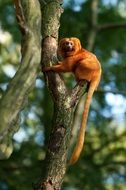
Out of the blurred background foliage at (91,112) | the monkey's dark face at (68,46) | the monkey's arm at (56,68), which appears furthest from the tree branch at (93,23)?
the monkey's arm at (56,68)

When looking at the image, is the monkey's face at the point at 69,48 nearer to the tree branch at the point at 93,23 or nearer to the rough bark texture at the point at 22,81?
the rough bark texture at the point at 22,81

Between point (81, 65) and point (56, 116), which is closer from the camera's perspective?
point (56, 116)

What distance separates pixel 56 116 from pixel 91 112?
427 cm

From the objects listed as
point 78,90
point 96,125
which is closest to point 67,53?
point 78,90

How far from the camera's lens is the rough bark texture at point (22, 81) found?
2.70 feet

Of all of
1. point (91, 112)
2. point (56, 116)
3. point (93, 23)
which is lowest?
point (91, 112)

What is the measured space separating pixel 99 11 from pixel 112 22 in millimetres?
289

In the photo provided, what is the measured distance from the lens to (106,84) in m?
5.45

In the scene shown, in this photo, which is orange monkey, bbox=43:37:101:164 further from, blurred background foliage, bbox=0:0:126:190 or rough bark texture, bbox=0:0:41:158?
blurred background foliage, bbox=0:0:126:190

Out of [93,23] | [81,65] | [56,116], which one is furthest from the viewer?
[93,23]

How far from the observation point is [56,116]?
1135mm

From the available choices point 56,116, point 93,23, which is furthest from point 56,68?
point 93,23

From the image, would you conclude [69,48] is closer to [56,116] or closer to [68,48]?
[68,48]

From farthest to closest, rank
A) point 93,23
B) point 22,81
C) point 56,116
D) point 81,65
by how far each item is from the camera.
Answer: point 93,23 → point 81,65 → point 56,116 → point 22,81
